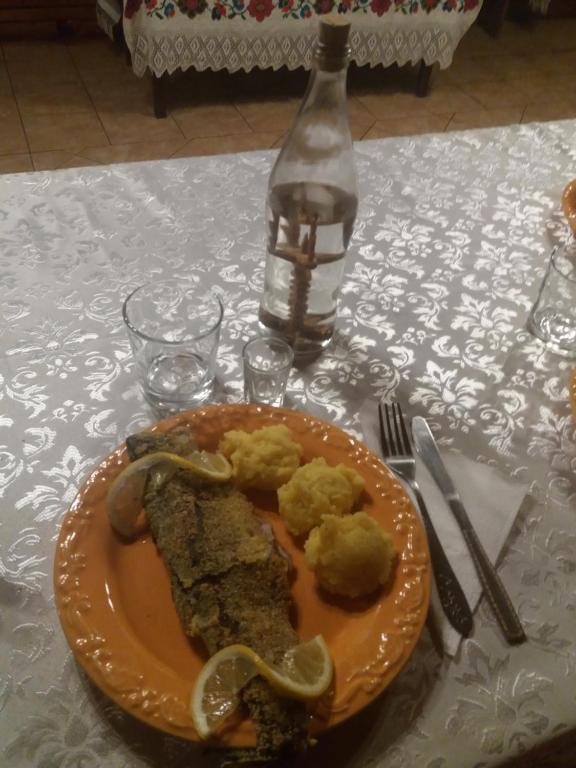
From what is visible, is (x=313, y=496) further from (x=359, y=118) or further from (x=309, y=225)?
(x=359, y=118)

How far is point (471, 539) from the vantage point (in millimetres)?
632

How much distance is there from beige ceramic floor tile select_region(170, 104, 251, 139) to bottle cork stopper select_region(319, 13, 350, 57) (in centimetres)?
195

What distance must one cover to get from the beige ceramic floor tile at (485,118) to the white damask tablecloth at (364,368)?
4.92 ft

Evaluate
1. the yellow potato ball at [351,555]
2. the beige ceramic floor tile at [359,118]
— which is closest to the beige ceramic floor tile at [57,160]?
the beige ceramic floor tile at [359,118]

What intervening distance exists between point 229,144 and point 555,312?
185 centimetres

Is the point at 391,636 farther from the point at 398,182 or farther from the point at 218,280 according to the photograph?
the point at 398,182

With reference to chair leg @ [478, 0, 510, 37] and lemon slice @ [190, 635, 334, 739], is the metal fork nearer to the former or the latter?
lemon slice @ [190, 635, 334, 739]

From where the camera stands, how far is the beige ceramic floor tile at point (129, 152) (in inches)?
91.5

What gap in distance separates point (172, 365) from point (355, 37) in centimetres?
207

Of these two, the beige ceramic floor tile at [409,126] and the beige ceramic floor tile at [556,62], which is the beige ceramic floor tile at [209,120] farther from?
the beige ceramic floor tile at [556,62]

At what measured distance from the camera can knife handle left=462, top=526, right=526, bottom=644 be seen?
1.91ft

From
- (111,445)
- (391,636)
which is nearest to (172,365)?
(111,445)

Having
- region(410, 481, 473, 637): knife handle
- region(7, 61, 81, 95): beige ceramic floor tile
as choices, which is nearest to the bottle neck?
region(410, 481, 473, 637): knife handle

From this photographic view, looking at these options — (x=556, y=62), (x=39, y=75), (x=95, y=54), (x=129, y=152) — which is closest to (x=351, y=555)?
(x=129, y=152)
